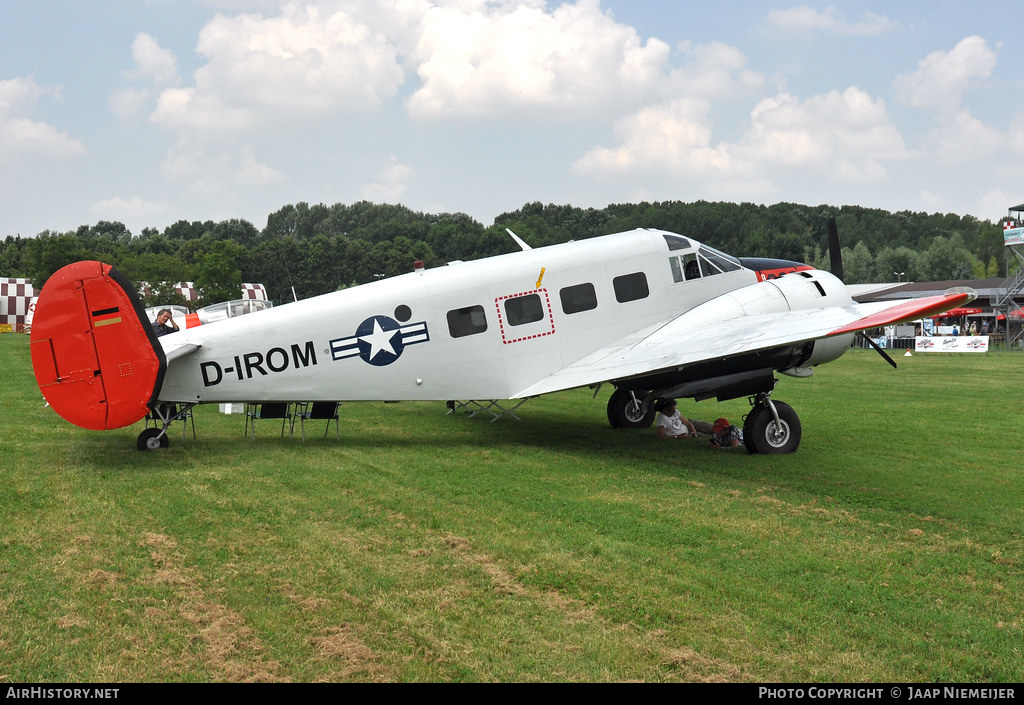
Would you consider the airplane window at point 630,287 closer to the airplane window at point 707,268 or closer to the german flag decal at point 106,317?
the airplane window at point 707,268

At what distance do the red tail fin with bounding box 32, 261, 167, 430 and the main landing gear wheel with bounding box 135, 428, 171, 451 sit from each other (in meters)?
0.99

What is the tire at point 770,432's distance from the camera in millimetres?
11383

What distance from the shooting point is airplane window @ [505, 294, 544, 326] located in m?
12.1

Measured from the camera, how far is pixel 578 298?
1233 centimetres

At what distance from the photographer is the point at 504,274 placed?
12102 millimetres

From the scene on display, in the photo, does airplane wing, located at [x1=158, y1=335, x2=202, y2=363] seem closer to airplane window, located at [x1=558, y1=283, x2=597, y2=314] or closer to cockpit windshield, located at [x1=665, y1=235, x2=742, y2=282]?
airplane window, located at [x1=558, y1=283, x2=597, y2=314]

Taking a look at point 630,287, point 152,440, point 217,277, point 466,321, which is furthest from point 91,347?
point 217,277

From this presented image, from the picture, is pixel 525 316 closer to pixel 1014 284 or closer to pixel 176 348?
pixel 176 348

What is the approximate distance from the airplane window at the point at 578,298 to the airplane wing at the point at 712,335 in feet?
2.55

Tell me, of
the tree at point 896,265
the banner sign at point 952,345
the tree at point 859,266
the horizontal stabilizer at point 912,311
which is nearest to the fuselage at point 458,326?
the horizontal stabilizer at point 912,311

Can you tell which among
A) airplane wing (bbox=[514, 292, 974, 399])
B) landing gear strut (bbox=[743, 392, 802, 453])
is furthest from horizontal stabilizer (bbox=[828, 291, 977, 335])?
landing gear strut (bbox=[743, 392, 802, 453])

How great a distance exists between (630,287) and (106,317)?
796 centimetres

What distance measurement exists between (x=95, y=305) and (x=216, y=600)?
6.15 meters

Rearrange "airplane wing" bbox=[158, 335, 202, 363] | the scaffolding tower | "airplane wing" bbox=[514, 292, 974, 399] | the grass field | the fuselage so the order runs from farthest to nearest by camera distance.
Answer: the scaffolding tower, the fuselage, "airplane wing" bbox=[158, 335, 202, 363], "airplane wing" bbox=[514, 292, 974, 399], the grass field
